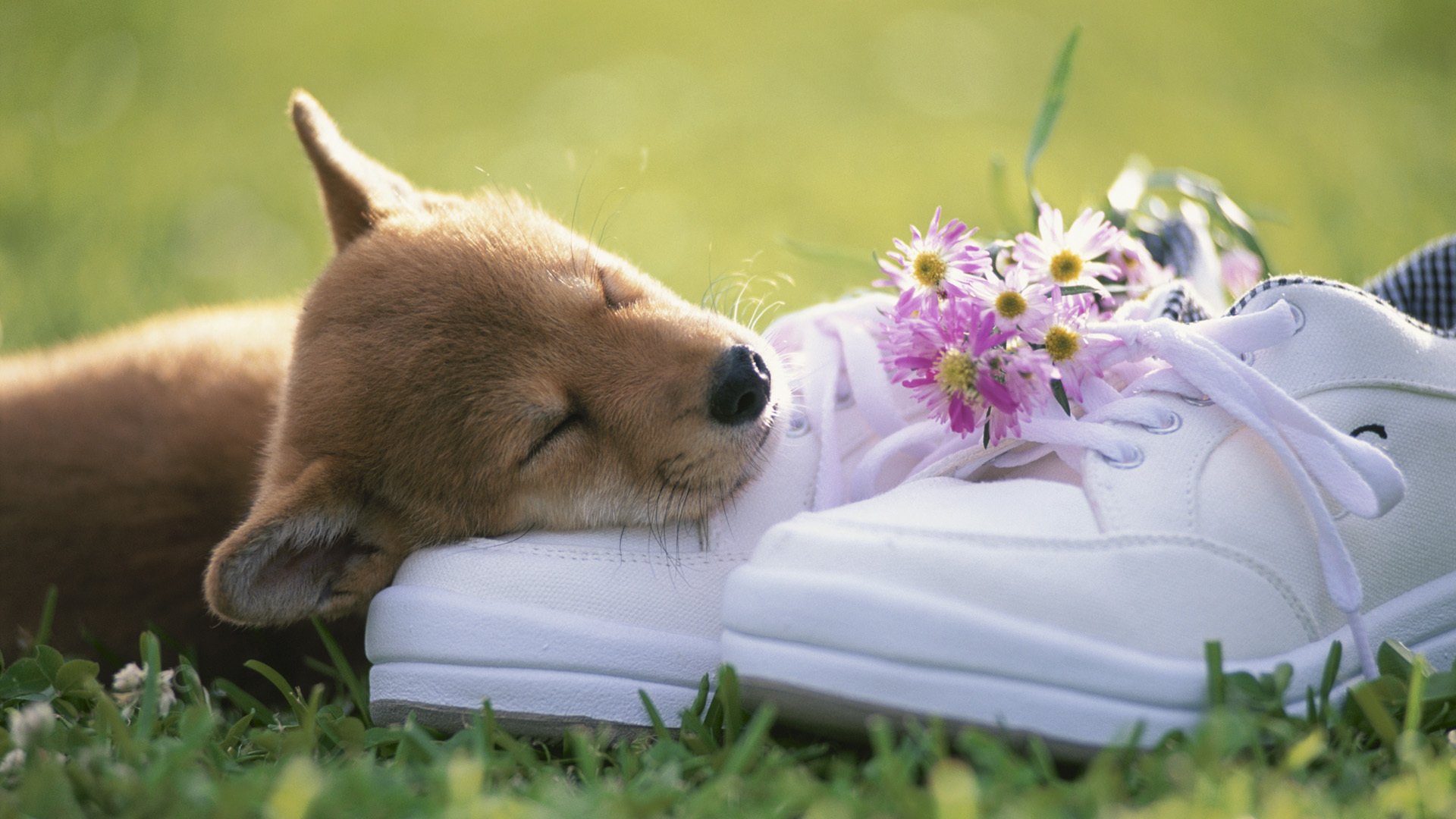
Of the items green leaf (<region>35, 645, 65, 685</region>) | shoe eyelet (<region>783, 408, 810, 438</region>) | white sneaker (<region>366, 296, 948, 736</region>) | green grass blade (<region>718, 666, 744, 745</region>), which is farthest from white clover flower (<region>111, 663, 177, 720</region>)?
shoe eyelet (<region>783, 408, 810, 438</region>)

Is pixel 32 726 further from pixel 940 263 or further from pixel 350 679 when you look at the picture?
pixel 940 263

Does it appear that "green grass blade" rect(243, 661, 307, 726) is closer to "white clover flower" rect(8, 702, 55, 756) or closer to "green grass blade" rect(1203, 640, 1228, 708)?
"white clover flower" rect(8, 702, 55, 756)

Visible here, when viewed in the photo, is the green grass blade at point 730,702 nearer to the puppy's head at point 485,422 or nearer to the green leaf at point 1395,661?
the puppy's head at point 485,422

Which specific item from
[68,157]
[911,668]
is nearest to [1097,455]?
[911,668]

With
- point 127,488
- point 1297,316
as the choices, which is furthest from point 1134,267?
point 127,488

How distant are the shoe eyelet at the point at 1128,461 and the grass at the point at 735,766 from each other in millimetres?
352

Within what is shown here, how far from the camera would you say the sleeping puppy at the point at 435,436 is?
2.15 m

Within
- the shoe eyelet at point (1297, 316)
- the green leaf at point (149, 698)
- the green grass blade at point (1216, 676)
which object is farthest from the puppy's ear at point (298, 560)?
the shoe eyelet at point (1297, 316)

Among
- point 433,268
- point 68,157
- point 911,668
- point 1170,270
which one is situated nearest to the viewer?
point 911,668

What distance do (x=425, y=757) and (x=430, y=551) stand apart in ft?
1.39

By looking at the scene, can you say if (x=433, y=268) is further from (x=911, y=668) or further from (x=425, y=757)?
(x=911, y=668)

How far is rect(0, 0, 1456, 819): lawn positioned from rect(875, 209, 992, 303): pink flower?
75cm

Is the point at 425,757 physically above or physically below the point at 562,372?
below

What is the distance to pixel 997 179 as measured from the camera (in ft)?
10.5
